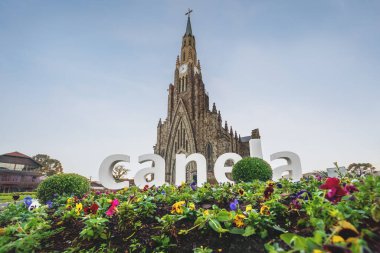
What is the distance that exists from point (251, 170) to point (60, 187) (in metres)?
9.20

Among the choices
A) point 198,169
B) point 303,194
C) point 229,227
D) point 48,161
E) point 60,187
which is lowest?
point 229,227

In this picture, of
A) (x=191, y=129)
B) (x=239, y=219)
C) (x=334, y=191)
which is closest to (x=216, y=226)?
(x=239, y=219)

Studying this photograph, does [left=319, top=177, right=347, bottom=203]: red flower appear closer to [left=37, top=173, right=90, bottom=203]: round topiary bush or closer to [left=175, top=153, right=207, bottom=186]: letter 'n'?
[left=37, top=173, right=90, bottom=203]: round topiary bush

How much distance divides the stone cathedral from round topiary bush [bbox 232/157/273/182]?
1606cm

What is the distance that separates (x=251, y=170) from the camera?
11258 millimetres

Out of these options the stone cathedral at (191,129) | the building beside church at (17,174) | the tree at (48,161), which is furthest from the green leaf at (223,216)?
the tree at (48,161)

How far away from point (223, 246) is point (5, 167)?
52953 millimetres

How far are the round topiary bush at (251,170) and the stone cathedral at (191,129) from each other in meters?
16.1

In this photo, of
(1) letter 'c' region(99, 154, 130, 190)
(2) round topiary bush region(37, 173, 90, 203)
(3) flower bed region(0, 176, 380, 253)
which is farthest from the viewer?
(1) letter 'c' region(99, 154, 130, 190)

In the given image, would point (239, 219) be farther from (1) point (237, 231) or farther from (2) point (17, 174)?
(2) point (17, 174)

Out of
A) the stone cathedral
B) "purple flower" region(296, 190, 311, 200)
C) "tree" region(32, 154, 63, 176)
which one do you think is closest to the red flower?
"purple flower" region(296, 190, 311, 200)

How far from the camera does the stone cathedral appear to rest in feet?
98.3

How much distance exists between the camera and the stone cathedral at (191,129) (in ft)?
98.3

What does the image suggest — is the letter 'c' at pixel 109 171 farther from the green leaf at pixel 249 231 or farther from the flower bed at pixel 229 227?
the green leaf at pixel 249 231
